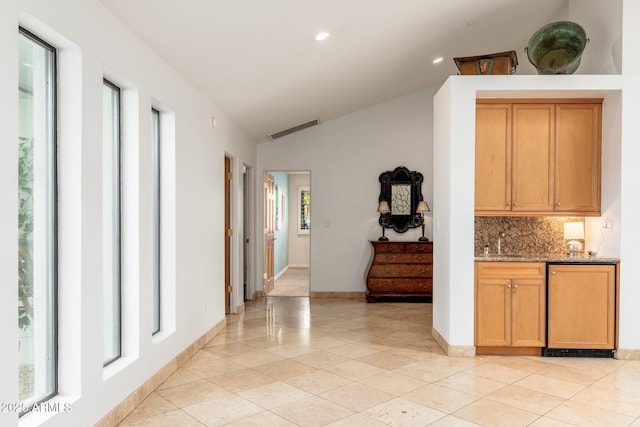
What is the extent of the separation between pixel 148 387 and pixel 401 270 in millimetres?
4542

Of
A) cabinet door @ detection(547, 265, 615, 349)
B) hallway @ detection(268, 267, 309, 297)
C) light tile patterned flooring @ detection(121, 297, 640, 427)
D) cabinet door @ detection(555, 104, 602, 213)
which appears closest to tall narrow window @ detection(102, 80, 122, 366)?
light tile patterned flooring @ detection(121, 297, 640, 427)

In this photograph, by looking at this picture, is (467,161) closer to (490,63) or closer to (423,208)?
(490,63)

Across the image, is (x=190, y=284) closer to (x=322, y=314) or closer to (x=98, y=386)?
(x=98, y=386)

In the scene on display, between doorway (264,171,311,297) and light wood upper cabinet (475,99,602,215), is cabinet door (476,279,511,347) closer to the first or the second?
light wood upper cabinet (475,99,602,215)

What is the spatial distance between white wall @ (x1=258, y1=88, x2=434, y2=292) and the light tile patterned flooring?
2425mm

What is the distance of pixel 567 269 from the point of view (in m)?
4.32

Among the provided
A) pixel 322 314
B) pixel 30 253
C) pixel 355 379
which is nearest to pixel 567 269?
pixel 355 379

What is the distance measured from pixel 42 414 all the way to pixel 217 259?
3.05m

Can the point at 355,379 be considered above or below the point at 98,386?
below

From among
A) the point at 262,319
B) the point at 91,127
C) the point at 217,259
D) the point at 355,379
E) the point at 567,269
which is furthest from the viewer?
the point at 262,319

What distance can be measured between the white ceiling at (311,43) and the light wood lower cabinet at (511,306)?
7.81ft

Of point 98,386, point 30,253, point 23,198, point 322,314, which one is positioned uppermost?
point 23,198

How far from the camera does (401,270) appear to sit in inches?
284

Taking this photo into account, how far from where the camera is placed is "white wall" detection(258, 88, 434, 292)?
25.1 ft
